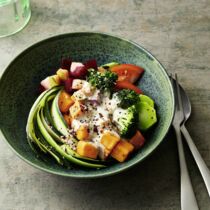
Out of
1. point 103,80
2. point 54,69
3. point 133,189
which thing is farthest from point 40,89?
point 133,189

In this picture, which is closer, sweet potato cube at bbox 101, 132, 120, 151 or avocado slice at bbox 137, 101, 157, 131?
sweet potato cube at bbox 101, 132, 120, 151

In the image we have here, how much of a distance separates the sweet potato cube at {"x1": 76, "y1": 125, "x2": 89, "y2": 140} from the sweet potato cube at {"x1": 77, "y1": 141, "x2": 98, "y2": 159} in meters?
0.03

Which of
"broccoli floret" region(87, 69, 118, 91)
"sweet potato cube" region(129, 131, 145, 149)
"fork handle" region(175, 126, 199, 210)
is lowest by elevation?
"fork handle" region(175, 126, 199, 210)

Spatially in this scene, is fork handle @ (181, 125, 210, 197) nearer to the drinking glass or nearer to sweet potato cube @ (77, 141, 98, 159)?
sweet potato cube @ (77, 141, 98, 159)

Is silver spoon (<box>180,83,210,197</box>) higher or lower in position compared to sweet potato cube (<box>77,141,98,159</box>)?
lower

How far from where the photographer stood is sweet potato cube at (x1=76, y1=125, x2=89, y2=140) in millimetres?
1973

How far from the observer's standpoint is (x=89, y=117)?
2057mm

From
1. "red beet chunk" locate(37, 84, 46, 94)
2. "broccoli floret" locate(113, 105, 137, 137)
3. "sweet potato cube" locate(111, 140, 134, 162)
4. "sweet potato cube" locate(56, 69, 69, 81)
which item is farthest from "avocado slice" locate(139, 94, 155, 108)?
"red beet chunk" locate(37, 84, 46, 94)

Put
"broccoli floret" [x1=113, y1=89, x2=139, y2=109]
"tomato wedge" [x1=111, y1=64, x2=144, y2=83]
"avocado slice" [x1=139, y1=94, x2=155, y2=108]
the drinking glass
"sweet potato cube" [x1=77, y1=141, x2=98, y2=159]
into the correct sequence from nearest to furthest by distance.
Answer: "sweet potato cube" [x1=77, y1=141, x2=98, y2=159] → "broccoli floret" [x1=113, y1=89, x2=139, y2=109] → "avocado slice" [x1=139, y1=94, x2=155, y2=108] → "tomato wedge" [x1=111, y1=64, x2=144, y2=83] → the drinking glass

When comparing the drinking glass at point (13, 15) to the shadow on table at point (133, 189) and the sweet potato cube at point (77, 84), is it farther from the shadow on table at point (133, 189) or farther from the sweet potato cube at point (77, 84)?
the shadow on table at point (133, 189)

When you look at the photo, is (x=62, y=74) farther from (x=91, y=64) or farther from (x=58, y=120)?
(x=58, y=120)

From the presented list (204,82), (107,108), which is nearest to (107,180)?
(107,108)

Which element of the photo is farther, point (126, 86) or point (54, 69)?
point (54, 69)

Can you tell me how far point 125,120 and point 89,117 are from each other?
18cm
